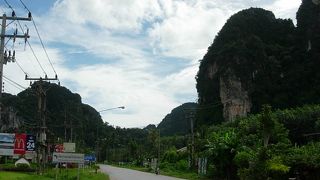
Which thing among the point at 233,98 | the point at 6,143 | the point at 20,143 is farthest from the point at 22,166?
the point at 233,98

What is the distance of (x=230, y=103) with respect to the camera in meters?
100

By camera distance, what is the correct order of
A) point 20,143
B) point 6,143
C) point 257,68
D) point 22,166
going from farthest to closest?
point 257,68
point 22,166
point 20,143
point 6,143

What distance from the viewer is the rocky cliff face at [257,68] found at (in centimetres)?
9981

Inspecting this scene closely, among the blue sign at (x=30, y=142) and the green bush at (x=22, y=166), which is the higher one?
the blue sign at (x=30, y=142)

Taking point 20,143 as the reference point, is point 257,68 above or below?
above

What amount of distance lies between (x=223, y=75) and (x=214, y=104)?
8.31 meters

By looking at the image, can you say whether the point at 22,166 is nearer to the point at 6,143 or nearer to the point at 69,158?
the point at 6,143

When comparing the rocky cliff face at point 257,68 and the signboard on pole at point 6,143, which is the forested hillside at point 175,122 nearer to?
the rocky cliff face at point 257,68

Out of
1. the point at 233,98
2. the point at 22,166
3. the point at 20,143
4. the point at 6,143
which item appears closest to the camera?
the point at 6,143

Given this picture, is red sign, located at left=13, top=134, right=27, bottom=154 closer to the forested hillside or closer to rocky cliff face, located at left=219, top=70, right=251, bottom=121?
rocky cliff face, located at left=219, top=70, right=251, bottom=121

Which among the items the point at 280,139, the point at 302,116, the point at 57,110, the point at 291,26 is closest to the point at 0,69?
the point at 280,139

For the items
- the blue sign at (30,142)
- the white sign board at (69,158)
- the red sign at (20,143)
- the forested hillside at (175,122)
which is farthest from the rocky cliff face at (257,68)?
the white sign board at (69,158)

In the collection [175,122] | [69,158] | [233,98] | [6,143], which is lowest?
[69,158]

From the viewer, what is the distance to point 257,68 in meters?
102
